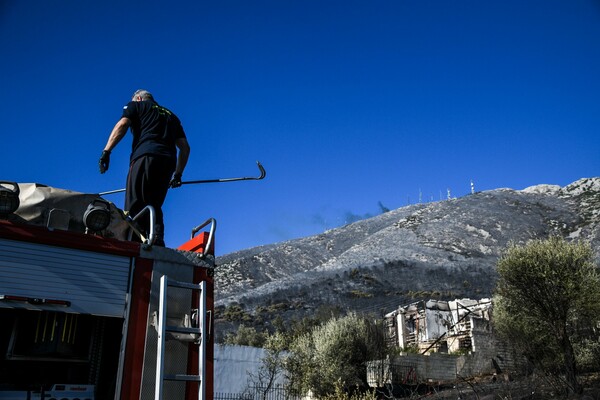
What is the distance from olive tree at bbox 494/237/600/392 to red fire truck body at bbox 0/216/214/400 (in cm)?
1870

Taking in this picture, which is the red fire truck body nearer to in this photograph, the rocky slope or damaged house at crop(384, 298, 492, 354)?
damaged house at crop(384, 298, 492, 354)

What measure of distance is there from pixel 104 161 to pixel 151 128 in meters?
0.77

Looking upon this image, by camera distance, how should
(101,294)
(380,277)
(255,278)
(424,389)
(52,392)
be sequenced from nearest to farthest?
(52,392), (101,294), (424,389), (380,277), (255,278)

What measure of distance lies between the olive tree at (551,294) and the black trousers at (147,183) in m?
18.2

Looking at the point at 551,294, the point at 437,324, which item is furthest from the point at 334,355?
the point at 437,324

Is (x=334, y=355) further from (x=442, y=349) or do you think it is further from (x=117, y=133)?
(x=117, y=133)

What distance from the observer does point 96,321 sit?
4.67 metres

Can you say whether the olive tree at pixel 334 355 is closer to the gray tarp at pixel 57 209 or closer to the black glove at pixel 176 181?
the black glove at pixel 176 181

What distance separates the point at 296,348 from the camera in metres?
26.8

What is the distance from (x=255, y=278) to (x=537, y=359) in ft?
235

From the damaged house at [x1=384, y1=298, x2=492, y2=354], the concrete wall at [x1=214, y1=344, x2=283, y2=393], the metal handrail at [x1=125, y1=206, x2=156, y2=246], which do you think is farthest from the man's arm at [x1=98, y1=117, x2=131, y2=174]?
the damaged house at [x1=384, y1=298, x2=492, y2=354]

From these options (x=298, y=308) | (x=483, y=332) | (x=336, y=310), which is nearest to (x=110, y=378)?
(x=483, y=332)

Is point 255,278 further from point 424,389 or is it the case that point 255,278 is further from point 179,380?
point 179,380

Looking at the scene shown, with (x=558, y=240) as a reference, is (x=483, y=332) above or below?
below
